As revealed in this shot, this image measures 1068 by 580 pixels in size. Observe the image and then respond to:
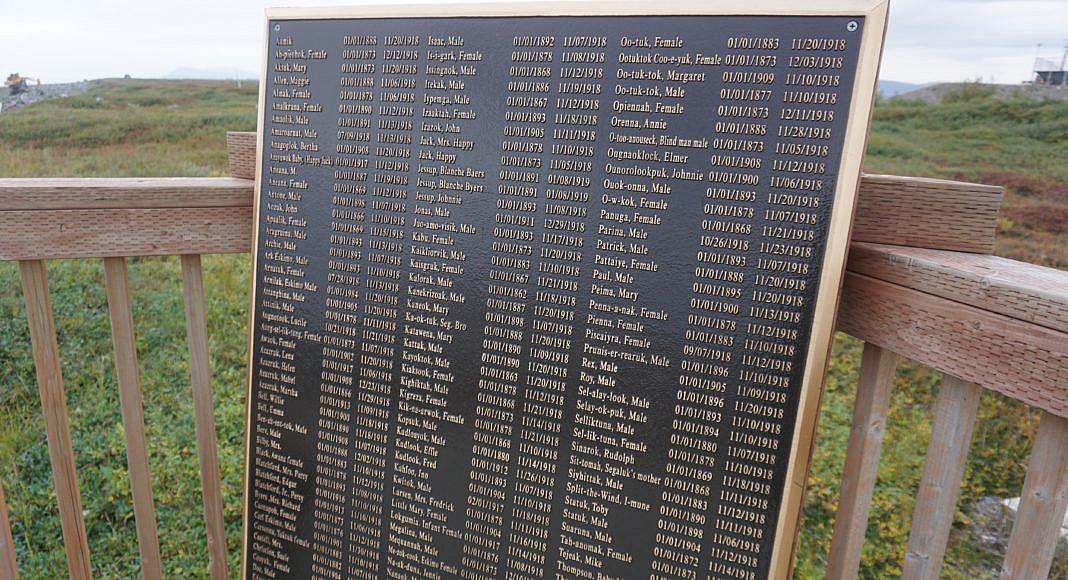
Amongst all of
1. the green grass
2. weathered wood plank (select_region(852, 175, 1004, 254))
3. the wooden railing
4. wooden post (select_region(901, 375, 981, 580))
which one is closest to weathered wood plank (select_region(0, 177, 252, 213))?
the wooden railing

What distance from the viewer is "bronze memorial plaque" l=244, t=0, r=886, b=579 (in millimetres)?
1925

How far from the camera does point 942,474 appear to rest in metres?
1.88

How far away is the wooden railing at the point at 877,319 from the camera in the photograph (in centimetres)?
162

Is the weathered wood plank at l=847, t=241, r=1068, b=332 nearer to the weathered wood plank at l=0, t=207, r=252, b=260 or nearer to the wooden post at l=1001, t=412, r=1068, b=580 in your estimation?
the wooden post at l=1001, t=412, r=1068, b=580

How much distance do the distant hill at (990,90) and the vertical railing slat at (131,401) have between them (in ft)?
60.8

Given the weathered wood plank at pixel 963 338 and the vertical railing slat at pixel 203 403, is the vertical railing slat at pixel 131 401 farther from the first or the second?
the weathered wood plank at pixel 963 338

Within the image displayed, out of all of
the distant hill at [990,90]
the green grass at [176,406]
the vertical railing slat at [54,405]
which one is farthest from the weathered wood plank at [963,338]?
the distant hill at [990,90]

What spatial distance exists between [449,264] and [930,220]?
59.2 inches

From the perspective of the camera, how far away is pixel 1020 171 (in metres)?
12.4

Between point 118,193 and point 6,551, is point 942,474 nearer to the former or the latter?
point 118,193

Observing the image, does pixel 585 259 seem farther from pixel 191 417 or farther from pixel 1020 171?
pixel 1020 171

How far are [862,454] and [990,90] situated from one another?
18.3 m

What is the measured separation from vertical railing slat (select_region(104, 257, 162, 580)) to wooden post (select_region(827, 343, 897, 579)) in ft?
8.58

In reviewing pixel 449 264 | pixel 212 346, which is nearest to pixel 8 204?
pixel 449 264
